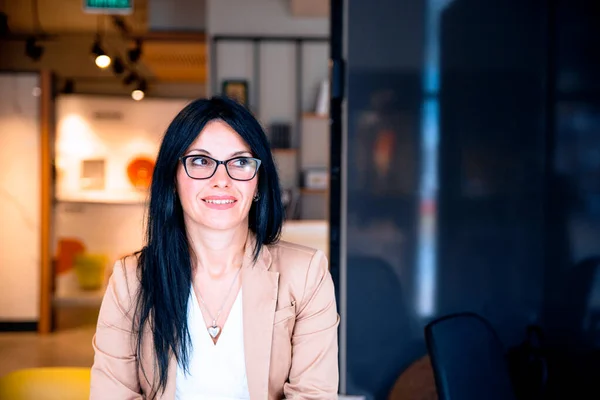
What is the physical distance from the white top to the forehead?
470mm

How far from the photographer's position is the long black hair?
158 cm

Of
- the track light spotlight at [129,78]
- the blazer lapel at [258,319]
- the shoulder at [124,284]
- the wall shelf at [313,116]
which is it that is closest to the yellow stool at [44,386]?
the shoulder at [124,284]

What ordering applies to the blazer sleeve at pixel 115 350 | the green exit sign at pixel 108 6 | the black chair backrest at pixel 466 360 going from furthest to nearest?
the green exit sign at pixel 108 6 → the black chair backrest at pixel 466 360 → the blazer sleeve at pixel 115 350

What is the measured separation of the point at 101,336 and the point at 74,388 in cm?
25

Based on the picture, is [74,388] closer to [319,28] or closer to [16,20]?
[319,28]

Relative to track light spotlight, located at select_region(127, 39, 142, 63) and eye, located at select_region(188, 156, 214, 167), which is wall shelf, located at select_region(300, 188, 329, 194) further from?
eye, located at select_region(188, 156, 214, 167)

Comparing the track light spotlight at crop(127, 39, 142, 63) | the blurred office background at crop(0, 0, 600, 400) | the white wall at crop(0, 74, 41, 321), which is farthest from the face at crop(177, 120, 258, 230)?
the track light spotlight at crop(127, 39, 142, 63)

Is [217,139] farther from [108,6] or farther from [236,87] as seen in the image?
[236,87]

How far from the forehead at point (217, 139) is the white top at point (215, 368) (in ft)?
1.54

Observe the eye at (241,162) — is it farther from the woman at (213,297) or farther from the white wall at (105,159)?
the white wall at (105,159)

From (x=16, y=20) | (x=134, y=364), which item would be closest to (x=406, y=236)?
(x=134, y=364)

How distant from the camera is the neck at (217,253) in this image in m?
1.70

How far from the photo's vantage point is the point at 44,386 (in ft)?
5.62

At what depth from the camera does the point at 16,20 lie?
8.47m
